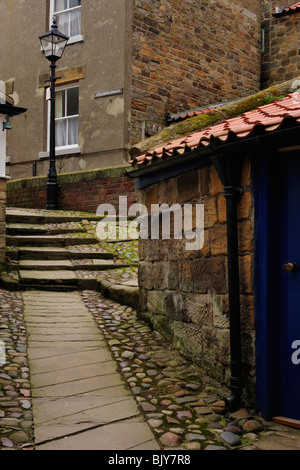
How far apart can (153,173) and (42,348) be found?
2125 mm

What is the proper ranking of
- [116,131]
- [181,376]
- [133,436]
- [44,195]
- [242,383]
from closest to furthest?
[133,436] < [242,383] < [181,376] < [116,131] < [44,195]

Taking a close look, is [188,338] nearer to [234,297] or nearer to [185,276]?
[185,276]

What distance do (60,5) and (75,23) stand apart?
2.81ft

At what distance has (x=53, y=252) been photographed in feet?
26.7

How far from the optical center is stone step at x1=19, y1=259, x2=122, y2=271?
7.58 meters

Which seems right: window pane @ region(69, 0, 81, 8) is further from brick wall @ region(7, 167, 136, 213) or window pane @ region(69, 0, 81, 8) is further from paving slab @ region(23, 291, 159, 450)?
paving slab @ region(23, 291, 159, 450)

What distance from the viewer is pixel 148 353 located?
480 centimetres

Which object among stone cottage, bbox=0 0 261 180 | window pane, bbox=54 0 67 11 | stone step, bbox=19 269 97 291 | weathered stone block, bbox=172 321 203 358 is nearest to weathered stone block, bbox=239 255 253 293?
weathered stone block, bbox=172 321 203 358

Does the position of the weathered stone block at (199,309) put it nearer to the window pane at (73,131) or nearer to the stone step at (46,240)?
the stone step at (46,240)

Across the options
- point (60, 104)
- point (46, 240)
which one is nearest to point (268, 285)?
point (46, 240)

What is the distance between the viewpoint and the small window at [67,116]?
12414 mm

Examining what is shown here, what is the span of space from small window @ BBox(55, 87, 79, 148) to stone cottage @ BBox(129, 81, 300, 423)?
8.26 m

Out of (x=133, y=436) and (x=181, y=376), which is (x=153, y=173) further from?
(x=133, y=436)

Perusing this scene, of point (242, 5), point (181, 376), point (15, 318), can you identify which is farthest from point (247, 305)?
point (242, 5)
